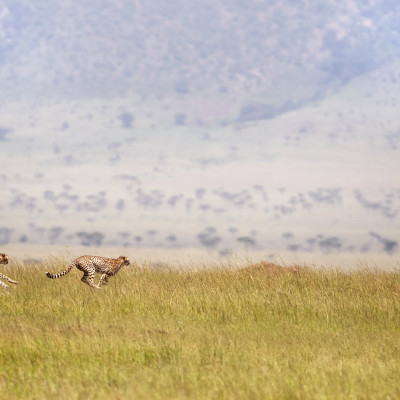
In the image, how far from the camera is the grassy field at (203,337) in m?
6.18

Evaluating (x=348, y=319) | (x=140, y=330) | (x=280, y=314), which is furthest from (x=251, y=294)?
(x=140, y=330)

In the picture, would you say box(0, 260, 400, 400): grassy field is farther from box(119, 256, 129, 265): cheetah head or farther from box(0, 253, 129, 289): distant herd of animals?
box(119, 256, 129, 265): cheetah head

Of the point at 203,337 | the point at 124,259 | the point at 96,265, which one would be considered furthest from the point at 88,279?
the point at 203,337

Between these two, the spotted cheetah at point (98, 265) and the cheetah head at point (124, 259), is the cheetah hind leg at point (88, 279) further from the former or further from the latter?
the cheetah head at point (124, 259)

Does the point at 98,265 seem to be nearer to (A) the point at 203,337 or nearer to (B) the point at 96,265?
(B) the point at 96,265

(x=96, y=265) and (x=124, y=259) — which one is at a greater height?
(x=124, y=259)

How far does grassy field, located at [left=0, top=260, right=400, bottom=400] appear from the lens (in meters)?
6.18

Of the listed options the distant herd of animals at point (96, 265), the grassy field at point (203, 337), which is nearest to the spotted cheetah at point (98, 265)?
the distant herd of animals at point (96, 265)

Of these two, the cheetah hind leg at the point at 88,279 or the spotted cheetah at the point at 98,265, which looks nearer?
the cheetah hind leg at the point at 88,279

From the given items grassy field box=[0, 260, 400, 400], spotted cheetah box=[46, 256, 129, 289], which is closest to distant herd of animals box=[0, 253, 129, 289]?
spotted cheetah box=[46, 256, 129, 289]

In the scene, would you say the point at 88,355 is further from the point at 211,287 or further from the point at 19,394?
the point at 211,287

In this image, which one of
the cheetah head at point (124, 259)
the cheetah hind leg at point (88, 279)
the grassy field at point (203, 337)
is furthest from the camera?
the cheetah head at point (124, 259)

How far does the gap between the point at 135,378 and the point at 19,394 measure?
127cm

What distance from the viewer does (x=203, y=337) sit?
855cm
